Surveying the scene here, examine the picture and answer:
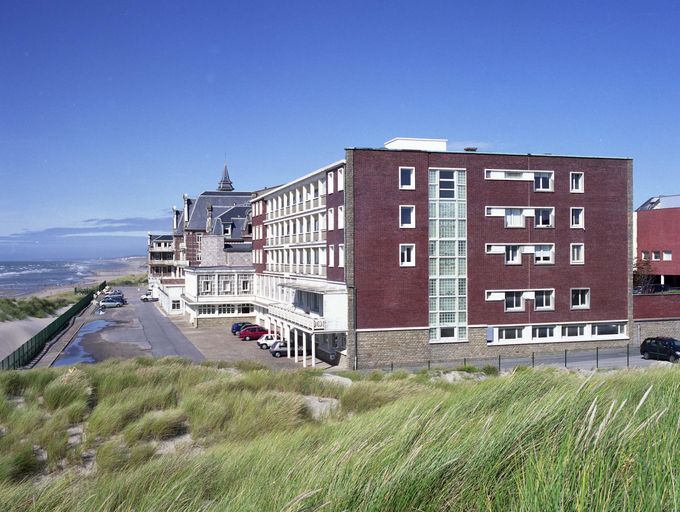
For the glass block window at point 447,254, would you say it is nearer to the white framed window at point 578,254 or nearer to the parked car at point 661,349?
the white framed window at point 578,254

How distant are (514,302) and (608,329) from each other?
6.66m

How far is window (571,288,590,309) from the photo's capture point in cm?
3788

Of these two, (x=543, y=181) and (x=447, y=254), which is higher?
(x=543, y=181)

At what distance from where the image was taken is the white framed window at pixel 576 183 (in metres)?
38.0

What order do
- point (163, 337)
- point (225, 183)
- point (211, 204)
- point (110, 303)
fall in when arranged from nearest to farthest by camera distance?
point (163, 337)
point (211, 204)
point (110, 303)
point (225, 183)

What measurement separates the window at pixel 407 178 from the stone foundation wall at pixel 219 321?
27002 mm

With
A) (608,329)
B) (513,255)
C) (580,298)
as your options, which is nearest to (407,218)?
(513,255)

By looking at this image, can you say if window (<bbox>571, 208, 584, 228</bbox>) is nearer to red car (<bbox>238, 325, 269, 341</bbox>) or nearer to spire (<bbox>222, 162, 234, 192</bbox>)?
red car (<bbox>238, 325, 269, 341</bbox>)

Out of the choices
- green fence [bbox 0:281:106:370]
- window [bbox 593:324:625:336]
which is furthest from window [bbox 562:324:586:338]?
green fence [bbox 0:281:106:370]

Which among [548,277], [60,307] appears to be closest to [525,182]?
[548,277]

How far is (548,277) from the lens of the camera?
37.2 m

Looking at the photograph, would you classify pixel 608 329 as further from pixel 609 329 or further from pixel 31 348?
pixel 31 348

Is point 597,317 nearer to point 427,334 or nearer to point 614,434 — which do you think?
point 427,334

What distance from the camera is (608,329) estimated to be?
127ft
